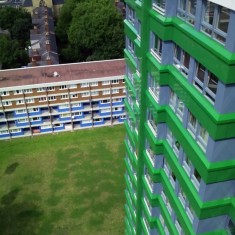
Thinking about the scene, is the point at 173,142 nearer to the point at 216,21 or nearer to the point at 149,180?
the point at 149,180

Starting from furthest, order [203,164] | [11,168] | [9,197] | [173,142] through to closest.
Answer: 1. [11,168]
2. [9,197]
3. [173,142]
4. [203,164]

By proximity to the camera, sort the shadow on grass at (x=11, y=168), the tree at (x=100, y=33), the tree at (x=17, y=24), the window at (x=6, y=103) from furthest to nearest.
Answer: the tree at (x=17, y=24) → the tree at (x=100, y=33) → the window at (x=6, y=103) → the shadow on grass at (x=11, y=168)

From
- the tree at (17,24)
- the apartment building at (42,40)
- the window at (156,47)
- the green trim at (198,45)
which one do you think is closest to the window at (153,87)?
the window at (156,47)

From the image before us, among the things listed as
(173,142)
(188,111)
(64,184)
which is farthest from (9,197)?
(188,111)

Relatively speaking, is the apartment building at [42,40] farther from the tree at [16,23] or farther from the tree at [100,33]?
the tree at [100,33]

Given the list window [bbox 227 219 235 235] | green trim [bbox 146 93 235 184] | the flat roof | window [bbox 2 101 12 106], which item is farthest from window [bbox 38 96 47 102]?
window [bbox 227 219 235 235]

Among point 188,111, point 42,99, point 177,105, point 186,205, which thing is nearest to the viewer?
point 188,111
